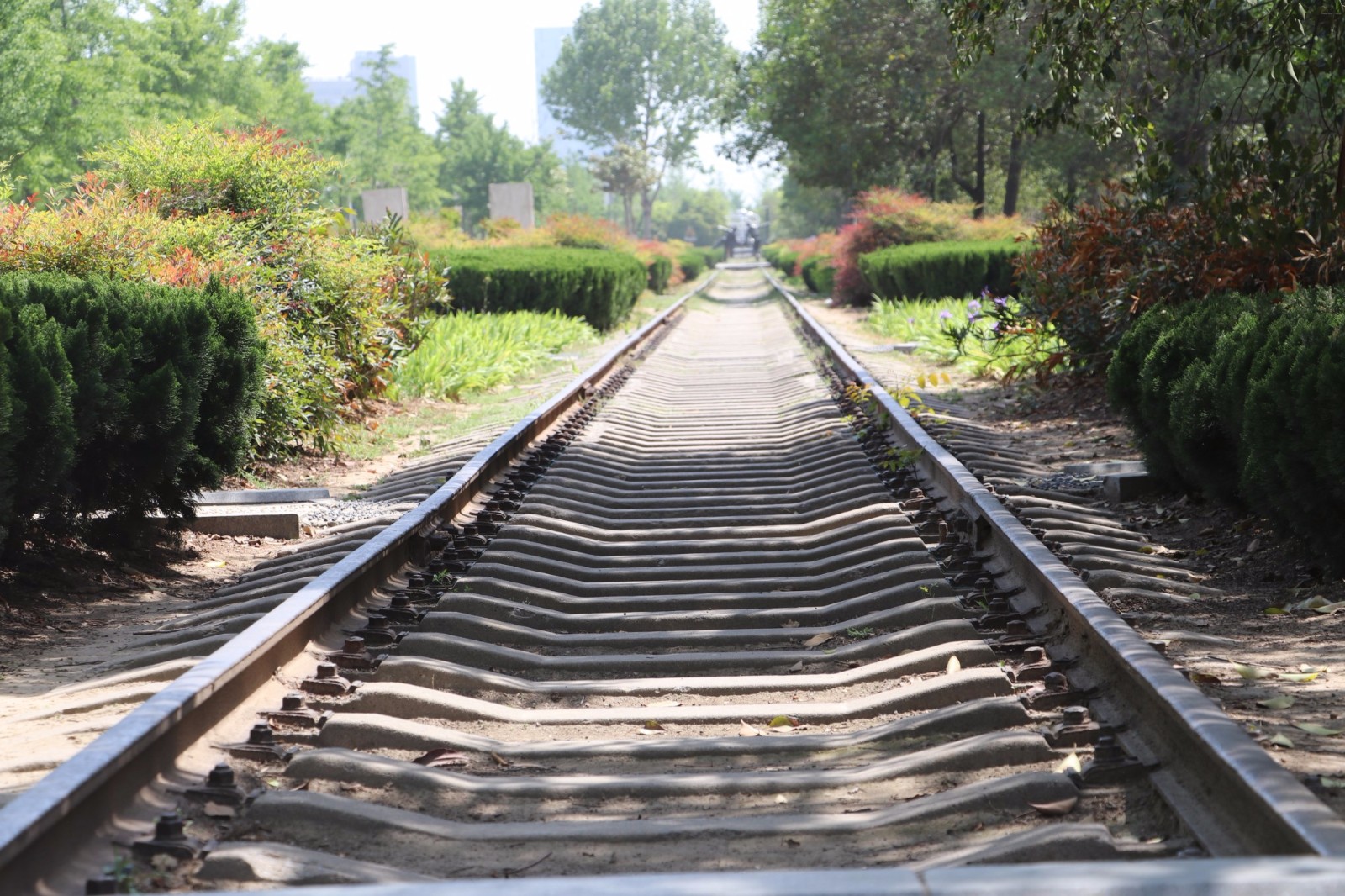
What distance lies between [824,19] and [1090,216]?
87.6ft

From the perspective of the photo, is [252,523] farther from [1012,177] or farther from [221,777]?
[1012,177]

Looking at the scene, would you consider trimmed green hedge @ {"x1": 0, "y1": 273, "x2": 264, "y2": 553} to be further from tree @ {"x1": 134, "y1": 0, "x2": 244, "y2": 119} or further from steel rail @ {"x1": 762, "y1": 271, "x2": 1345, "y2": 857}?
tree @ {"x1": 134, "y1": 0, "x2": 244, "y2": 119}

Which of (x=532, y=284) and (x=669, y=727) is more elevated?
(x=532, y=284)

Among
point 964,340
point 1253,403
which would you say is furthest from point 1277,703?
point 964,340

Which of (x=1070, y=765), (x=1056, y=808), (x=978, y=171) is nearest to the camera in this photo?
(x=1056, y=808)

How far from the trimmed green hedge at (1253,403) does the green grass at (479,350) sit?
Answer: 25.0 feet

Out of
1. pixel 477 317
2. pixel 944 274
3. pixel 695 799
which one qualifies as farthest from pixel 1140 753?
pixel 944 274

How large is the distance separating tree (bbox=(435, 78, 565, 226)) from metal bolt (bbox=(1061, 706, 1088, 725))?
267ft

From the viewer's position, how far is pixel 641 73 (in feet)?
367

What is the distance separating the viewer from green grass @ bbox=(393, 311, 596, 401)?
1382 centimetres

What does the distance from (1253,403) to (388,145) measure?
75783mm

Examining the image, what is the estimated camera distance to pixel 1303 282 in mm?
8070

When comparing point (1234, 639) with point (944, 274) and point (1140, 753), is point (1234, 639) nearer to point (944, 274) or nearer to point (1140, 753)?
point (1140, 753)

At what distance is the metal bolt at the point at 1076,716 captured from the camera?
11.8ft
